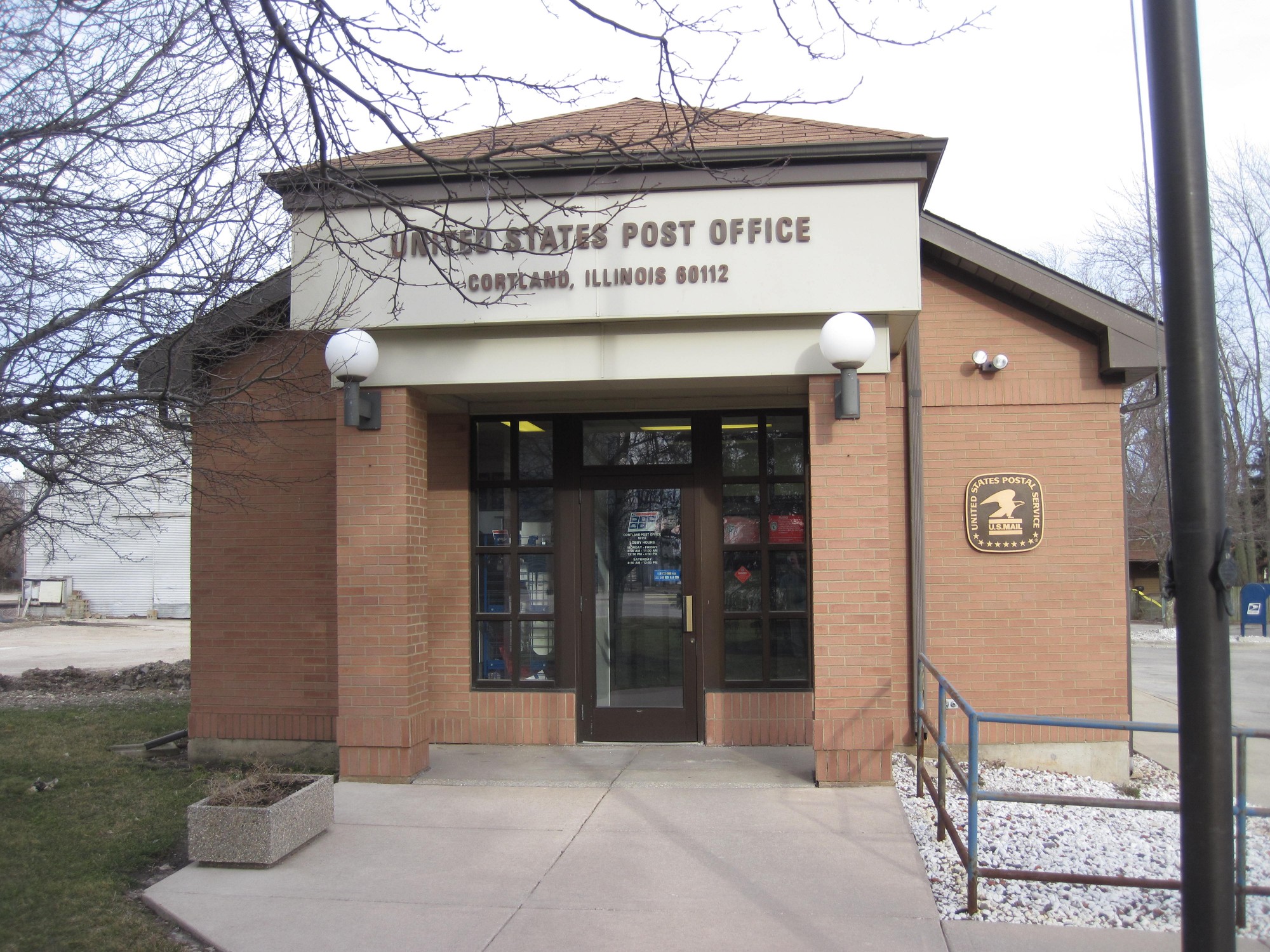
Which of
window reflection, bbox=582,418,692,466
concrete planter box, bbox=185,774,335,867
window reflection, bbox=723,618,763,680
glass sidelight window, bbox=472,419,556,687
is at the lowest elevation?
concrete planter box, bbox=185,774,335,867

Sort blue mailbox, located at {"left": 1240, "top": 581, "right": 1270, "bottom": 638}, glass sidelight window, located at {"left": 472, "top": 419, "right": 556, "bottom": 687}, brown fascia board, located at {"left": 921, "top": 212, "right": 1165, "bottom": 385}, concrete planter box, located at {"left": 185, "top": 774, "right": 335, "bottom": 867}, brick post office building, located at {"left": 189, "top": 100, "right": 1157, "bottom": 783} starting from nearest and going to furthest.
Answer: concrete planter box, located at {"left": 185, "top": 774, "right": 335, "bottom": 867} → brick post office building, located at {"left": 189, "top": 100, "right": 1157, "bottom": 783} → brown fascia board, located at {"left": 921, "top": 212, "right": 1165, "bottom": 385} → glass sidelight window, located at {"left": 472, "top": 419, "right": 556, "bottom": 687} → blue mailbox, located at {"left": 1240, "top": 581, "right": 1270, "bottom": 638}

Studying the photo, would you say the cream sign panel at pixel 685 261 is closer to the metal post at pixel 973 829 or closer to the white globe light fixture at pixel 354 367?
the white globe light fixture at pixel 354 367

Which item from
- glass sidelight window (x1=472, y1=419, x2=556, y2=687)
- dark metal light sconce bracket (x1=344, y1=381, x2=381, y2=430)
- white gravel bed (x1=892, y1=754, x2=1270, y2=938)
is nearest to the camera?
white gravel bed (x1=892, y1=754, x2=1270, y2=938)

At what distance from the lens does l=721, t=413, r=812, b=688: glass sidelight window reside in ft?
28.3

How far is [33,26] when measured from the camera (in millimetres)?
5305

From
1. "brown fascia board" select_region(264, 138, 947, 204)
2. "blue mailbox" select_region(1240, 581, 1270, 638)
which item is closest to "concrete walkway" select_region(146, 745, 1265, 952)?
"brown fascia board" select_region(264, 138, 947, 204)

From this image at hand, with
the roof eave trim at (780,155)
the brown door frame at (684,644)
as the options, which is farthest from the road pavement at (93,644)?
the roof eave trim at (780,155)

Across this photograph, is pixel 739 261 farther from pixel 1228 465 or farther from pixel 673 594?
pixel 1228 465

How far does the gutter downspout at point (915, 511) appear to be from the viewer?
8.41 metres

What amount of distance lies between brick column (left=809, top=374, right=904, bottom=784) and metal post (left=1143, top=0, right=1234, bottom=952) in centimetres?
426

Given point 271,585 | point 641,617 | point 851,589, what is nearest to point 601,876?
point 851,589

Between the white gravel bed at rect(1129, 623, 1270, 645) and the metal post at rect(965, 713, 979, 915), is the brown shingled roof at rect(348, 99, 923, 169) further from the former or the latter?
the white gravel bed at rect(1129, 623, 1270, 645)

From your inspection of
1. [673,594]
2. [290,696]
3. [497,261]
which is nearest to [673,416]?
[673,594]

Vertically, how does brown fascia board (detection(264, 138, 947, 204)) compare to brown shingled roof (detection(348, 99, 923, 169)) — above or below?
below
